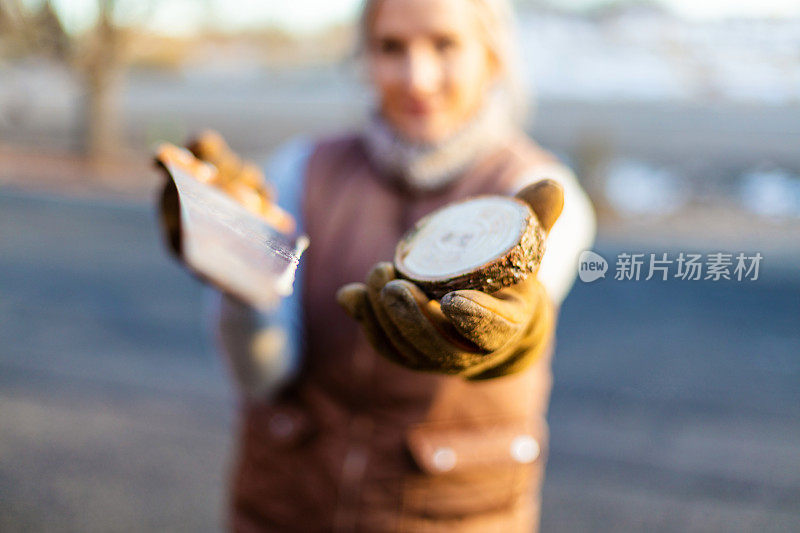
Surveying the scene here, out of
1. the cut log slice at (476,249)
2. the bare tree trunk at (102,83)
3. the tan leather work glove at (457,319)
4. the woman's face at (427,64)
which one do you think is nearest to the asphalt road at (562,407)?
the woman's face at (427,64)

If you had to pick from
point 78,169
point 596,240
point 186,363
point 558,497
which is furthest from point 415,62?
point 78,169

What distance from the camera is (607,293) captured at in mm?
7422

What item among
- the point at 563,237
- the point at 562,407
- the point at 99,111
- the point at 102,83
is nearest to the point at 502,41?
the point at 563,237

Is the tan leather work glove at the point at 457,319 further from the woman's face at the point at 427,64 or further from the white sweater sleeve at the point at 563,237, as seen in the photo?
the woman's face at the point at 427,64

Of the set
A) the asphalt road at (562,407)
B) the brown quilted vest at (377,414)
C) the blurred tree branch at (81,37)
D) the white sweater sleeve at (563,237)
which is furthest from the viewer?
the blurred tree branch at (81,37)

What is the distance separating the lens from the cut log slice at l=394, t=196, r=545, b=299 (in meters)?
1.06

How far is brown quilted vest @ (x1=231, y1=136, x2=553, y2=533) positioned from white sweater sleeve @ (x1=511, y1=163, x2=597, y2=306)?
5 centimetres

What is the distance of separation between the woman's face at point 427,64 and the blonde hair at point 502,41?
3 centimetres

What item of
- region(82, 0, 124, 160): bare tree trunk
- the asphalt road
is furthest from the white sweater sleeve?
region(82, 0, 124, 160): bare tree trunk

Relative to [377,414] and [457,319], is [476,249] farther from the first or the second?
[377,414]

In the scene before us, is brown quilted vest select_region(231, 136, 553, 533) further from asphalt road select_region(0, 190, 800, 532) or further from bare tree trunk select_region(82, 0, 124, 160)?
bare tree trunk select_region(82, 0, 124, 160)

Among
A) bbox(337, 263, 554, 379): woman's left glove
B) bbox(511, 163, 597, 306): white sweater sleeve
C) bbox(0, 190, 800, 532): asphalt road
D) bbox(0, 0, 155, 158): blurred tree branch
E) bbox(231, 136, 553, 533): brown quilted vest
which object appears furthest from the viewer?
bbox(0, 0, 155, 158): blurred tree branch

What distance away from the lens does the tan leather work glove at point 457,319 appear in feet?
3.43

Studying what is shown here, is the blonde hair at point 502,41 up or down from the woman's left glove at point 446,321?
up
